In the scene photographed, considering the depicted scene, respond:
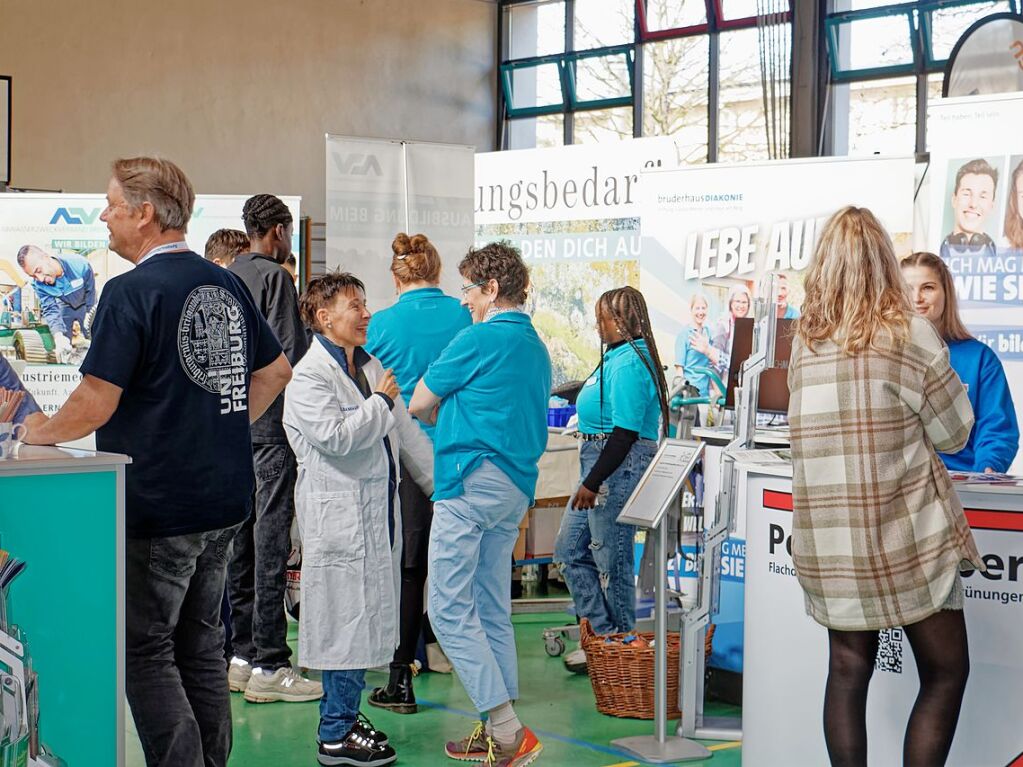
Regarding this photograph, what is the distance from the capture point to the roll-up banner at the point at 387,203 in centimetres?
719

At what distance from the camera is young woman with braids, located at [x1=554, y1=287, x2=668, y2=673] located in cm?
464

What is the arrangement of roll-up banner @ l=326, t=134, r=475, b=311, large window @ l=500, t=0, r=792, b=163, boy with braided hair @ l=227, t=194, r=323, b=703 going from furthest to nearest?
large window @ l=500, t=0, r=792, b=163 < roll-up banner @ l=326, t=134, r=475, b=311 < boy with braided hair @ l=227, t=194, r=323, b=703

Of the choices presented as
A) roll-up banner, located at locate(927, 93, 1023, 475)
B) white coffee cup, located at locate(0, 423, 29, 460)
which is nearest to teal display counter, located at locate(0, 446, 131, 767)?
white coffee cup, located at locate(0, 423, 29, 460)

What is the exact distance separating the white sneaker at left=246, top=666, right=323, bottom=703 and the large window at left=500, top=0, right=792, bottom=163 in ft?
25.9

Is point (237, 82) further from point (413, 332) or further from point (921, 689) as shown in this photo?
point (921, 689)

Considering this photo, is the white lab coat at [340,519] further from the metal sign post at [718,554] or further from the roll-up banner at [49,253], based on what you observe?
the roll-up banner at [49,253]

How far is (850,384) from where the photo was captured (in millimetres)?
2650

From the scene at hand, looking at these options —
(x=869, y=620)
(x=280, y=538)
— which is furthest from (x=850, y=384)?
(x=280, y=538)

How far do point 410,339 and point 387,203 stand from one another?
9.85 feet

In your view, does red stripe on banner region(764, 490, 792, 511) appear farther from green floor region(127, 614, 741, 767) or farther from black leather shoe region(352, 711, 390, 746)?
black leather shoe region(352, 711, 390, 746)

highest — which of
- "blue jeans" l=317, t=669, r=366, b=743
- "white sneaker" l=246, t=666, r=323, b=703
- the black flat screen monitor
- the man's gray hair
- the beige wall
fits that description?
the beige wall

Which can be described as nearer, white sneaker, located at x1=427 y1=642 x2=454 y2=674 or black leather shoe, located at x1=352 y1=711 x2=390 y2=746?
black leather shoe, located at x1=352 y1=711 x2=390 y2=746

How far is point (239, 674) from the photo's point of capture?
4660 mm

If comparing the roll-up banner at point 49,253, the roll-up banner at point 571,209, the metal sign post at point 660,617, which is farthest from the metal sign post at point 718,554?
the roll-up banner at point 49,253
